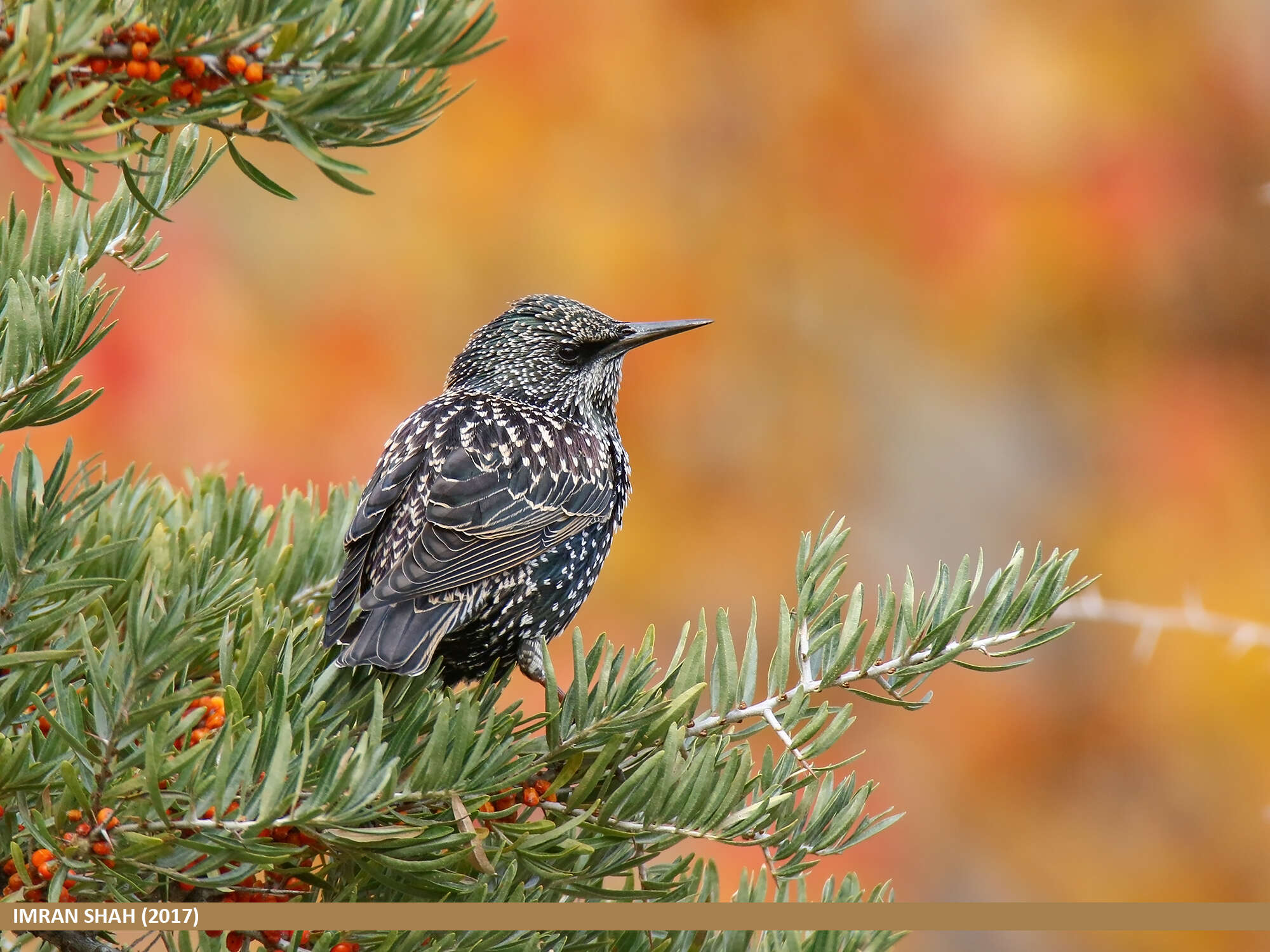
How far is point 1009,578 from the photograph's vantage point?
156cm

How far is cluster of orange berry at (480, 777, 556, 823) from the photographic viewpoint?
149 centimetres

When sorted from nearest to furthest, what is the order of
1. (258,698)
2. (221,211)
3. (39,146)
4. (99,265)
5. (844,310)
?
1. (39,146)
2. (258,698)
3. (99,265)
4. (221,211)
5. (844,310)

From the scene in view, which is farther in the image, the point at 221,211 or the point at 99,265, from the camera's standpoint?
the point at 221,211

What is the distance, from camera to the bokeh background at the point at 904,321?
566 cm

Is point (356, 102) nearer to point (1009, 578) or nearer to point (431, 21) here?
point (431, 21)

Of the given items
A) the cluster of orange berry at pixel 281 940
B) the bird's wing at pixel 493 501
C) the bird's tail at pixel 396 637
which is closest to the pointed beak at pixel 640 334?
the bird's wing at pixel 493 501

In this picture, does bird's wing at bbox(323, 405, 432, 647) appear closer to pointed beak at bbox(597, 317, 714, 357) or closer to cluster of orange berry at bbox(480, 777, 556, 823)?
cluster of orange berry at bbox(480, 777, 556, 823)

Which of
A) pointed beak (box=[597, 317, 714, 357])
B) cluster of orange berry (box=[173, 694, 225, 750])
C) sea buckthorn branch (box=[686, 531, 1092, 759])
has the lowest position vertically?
cluster of orange berry (box=[173, 694, 225, 750])

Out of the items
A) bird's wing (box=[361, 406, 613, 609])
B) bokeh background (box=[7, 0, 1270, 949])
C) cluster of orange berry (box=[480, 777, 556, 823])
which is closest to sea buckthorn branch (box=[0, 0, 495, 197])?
cluster of orange berry (box=[480, 777, 556, 823])

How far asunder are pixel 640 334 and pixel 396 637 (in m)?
1.21

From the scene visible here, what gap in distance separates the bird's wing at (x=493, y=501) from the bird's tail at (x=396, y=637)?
5cm

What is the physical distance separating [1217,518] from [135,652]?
565 cm

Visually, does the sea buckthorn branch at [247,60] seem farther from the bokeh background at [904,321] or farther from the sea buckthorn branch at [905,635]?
the bokeh background at [904,321]

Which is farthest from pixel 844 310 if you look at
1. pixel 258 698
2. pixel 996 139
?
pixel 258 698
